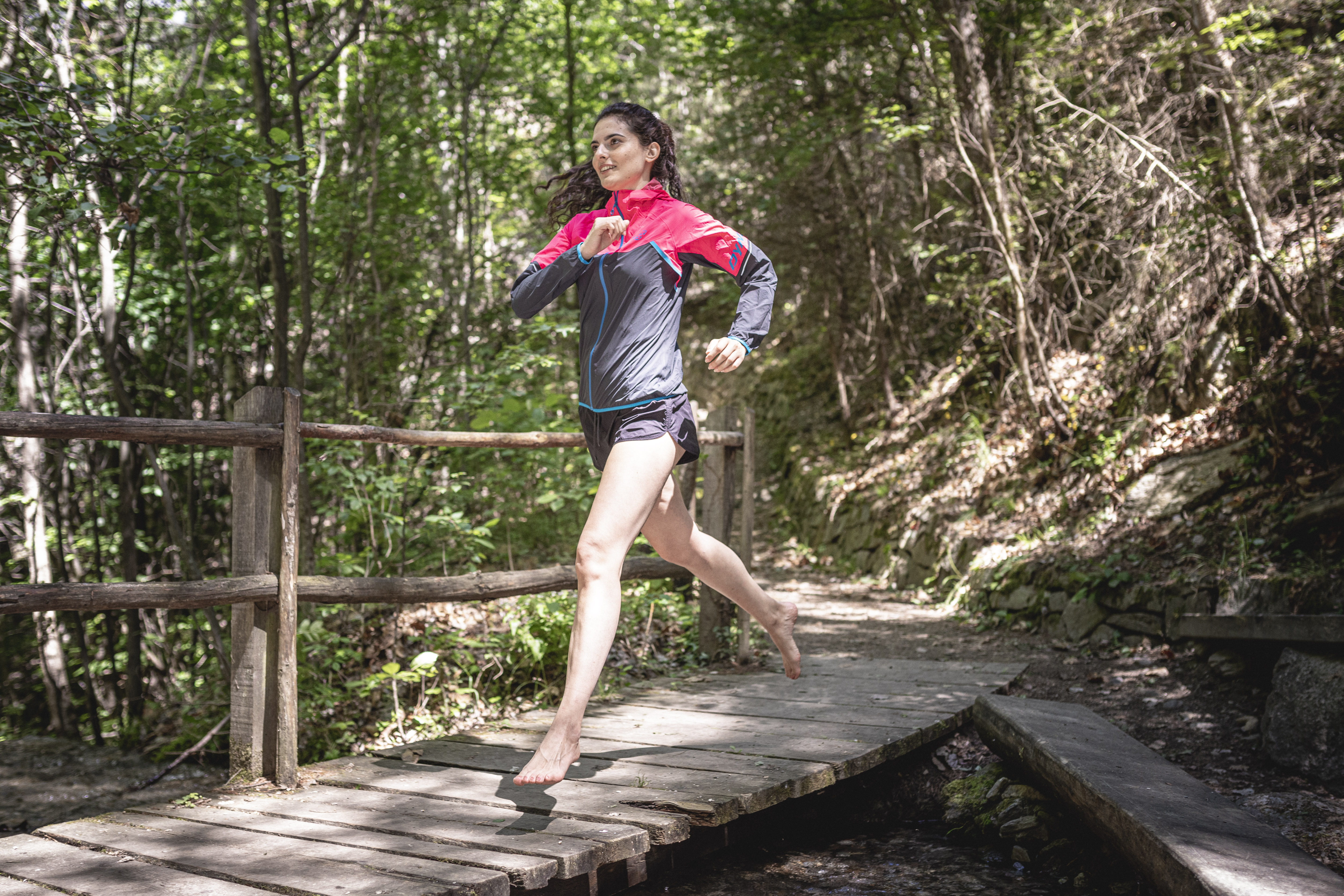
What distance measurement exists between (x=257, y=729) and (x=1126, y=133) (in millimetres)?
7144

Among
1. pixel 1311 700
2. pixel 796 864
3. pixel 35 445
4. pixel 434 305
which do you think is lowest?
pixel 796 864

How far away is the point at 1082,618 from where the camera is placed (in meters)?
5.89

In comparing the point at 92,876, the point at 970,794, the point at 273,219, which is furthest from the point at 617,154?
the point at 273,219

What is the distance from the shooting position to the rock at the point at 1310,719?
10.8ft

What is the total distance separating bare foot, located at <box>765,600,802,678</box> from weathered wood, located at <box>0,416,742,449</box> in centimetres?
110

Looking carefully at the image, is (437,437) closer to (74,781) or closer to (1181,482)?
(74,781)

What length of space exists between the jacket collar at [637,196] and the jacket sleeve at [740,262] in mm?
155

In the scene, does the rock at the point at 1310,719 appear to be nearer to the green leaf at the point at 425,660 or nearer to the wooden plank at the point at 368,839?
the wooden plank at the point at 368,839

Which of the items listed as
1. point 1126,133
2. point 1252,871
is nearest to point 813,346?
point 1126,133

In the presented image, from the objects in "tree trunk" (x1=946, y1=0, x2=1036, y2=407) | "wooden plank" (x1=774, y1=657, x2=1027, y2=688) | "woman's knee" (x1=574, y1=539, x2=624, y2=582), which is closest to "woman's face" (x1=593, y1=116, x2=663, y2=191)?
"woman's knee" (x1=574, y1=539, x2=624, y2=582)

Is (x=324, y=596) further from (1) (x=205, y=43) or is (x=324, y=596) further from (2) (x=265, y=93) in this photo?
(1) (x=205, y=43)

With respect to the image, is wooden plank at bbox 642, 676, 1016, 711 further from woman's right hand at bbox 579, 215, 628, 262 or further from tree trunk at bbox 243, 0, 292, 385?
tree trunk at bbox 243, 0, 292, 385

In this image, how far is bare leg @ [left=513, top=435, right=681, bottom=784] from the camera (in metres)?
2.47

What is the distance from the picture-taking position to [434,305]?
10039mm
